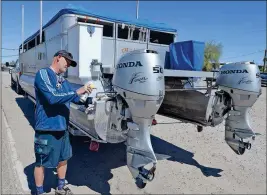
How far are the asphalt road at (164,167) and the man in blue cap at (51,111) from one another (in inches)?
26.6

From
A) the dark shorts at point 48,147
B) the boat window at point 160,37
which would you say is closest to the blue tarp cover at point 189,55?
the boat window at point 160,37

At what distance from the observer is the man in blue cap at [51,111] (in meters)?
2.75

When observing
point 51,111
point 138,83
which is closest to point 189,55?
point 138,83

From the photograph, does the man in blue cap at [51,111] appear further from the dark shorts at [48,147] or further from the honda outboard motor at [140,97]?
the honda outboard motor at [140,97]

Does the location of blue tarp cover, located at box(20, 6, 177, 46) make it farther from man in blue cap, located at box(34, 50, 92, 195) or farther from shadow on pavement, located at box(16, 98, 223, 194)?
shadow on pavement, located at box(16, 98, 223, 194)

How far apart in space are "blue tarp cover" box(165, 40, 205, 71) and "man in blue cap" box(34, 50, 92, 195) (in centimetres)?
179

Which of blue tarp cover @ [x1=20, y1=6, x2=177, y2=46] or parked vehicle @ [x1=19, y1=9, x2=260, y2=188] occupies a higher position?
blue tarp cover @ [x1=20, y1=6, x2=177, y2=46]

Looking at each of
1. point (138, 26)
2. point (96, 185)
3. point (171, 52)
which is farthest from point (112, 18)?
point (96, 185)

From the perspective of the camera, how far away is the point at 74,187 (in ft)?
11.3

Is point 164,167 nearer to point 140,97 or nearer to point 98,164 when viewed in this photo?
point 98,164

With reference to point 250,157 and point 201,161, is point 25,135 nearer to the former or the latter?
point 201,161

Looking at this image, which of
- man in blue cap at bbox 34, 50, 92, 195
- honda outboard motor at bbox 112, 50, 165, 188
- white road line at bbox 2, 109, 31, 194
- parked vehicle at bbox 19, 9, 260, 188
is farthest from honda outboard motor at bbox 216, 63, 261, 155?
white road line at bbox 2, 109, 31, 194

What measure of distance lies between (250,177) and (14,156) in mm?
3863

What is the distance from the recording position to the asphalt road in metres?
3.49
